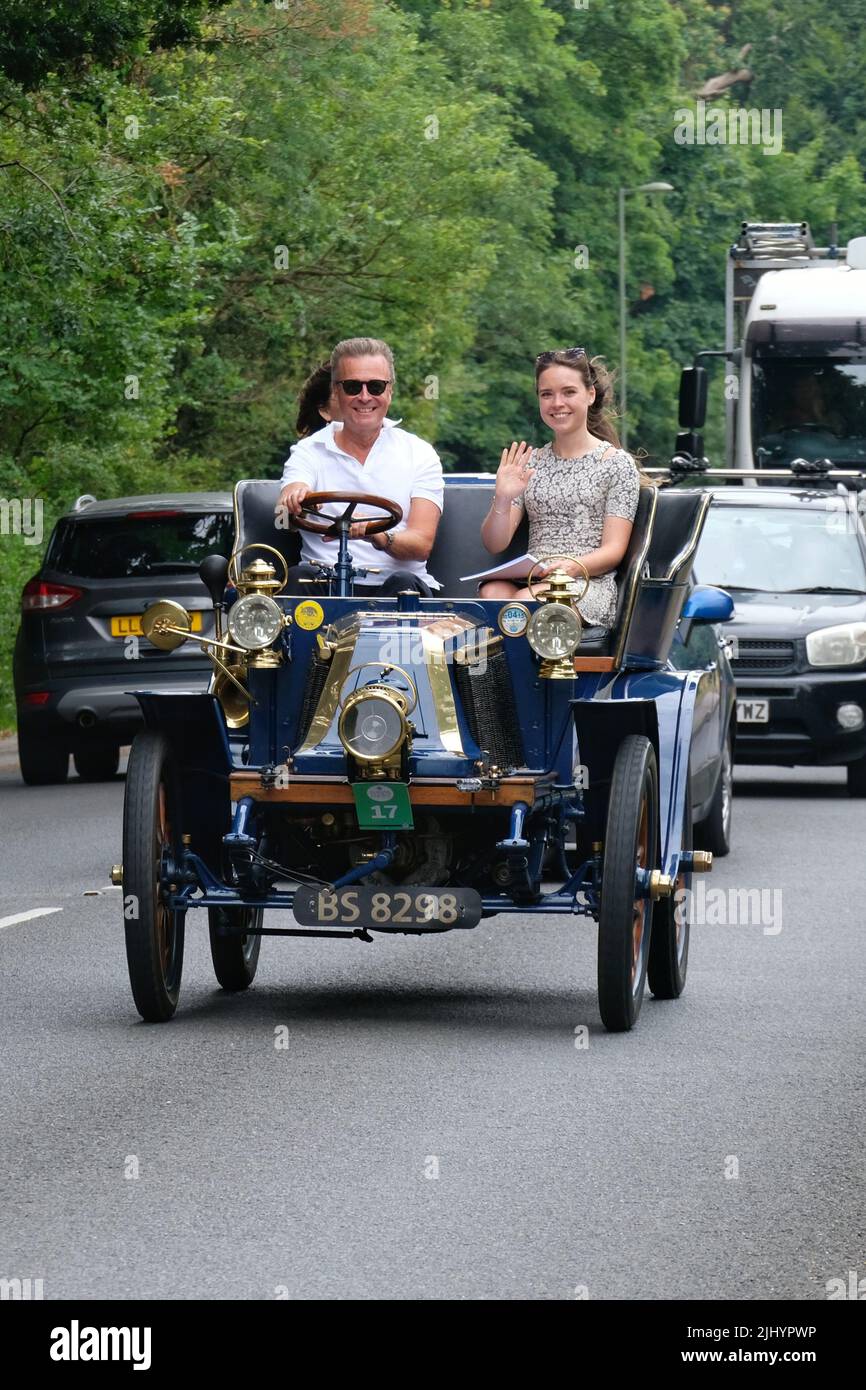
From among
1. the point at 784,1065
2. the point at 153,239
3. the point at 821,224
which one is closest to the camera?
the point at 784,1065

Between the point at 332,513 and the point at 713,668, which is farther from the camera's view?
→ the point at 713,668

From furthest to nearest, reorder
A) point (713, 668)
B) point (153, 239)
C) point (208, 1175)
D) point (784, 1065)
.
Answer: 1. point (153, 239)
2. point (713, 668)
3. point (784, 1065)
4. point (208, 1175)

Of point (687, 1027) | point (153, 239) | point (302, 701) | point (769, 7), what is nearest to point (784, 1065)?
point (687, 1027)

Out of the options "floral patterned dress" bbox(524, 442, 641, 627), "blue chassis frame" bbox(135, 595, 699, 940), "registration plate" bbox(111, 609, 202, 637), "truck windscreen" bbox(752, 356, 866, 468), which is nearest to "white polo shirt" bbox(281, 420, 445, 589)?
"floral patterned dress" bbox(524, 442, 641, 627)

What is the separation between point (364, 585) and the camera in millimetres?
9539

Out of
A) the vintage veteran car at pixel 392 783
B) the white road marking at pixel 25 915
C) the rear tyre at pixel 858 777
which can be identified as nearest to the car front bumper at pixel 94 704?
the rear tyre at pixel 858 777

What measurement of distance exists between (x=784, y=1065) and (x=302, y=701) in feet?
6.32

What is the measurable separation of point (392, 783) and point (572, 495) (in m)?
1.64

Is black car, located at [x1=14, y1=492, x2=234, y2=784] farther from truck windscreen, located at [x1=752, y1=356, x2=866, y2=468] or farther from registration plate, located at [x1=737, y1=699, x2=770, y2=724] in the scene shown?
truck windscreen, located at [x1=752, y1=356, x2=866, y2=468]

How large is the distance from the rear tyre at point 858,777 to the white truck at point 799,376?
8.82m

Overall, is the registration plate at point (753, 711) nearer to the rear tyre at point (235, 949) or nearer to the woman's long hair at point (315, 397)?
the woman's long hair at point (315, 397)

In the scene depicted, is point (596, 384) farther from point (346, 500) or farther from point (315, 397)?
point (346, 500)

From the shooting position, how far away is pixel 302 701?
898 cm
